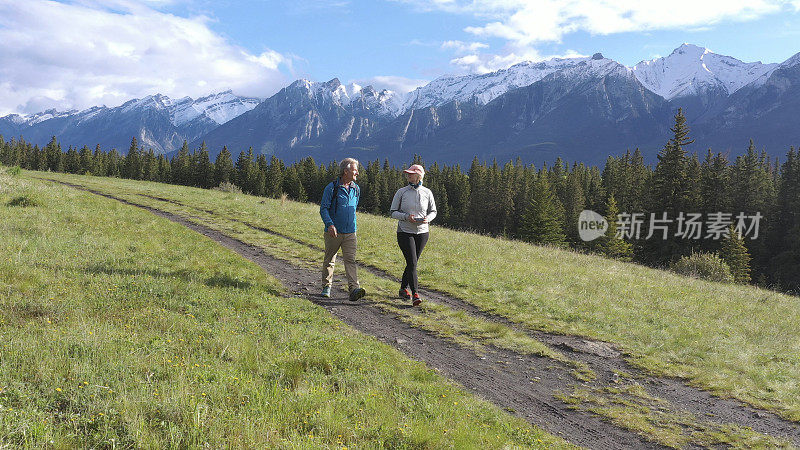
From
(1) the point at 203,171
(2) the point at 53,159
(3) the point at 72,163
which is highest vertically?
(1) the point at 203,171

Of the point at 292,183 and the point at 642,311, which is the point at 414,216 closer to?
the point at 642,311

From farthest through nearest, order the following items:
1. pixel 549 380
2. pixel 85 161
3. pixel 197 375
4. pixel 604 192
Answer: pixel 85 161 < pixel 604 192 < pixel 549 380 < pixel 197 375

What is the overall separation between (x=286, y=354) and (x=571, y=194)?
296 ft

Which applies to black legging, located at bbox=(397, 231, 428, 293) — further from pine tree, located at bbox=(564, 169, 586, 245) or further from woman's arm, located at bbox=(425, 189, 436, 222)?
pine tree, located at bbox=(564, 169, 586, 245)

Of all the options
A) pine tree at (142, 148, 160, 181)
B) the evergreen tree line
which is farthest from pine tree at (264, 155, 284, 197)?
pine tree at (142, 148, 160, 181)

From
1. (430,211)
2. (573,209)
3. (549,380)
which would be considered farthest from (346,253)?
(573,209)

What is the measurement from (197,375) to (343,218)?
5.49 m

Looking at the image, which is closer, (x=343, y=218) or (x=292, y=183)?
(x=343, y=218)

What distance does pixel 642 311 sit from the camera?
11398 millimetres

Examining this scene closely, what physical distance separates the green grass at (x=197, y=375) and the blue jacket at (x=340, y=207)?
208 centimetres

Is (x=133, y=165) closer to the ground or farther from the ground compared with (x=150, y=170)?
farther from the ground

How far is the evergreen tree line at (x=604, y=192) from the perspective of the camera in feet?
160

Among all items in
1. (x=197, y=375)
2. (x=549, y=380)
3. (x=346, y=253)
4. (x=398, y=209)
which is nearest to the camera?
(x=197, y=375)

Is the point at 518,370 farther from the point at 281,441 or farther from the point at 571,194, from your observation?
the point at 571,194
